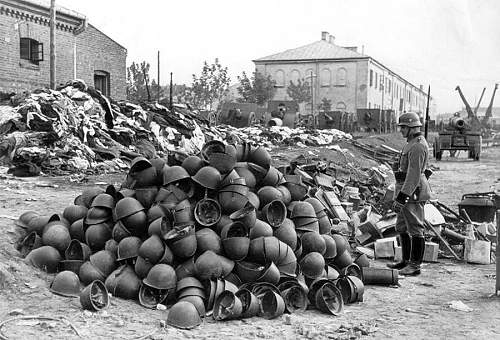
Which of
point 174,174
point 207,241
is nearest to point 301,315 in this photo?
point 207,241

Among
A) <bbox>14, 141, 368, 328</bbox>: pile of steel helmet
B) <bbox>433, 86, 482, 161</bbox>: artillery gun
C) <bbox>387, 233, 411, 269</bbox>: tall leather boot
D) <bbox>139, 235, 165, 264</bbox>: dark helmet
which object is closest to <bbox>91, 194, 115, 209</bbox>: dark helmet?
<bbox>14, 141, 368, 328</bbox>: pile of steel helmet

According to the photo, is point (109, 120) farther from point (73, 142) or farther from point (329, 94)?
point (329, 94)

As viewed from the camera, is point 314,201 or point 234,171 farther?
point 314,201

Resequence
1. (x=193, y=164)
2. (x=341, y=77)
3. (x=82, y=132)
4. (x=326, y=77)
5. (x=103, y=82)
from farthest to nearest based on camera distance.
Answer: (x=326, y=77)
(x=341, y=77)
(x=103, y=82)
(x=82, y=132)
(x=193, y=164)

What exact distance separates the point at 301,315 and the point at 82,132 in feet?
31.7

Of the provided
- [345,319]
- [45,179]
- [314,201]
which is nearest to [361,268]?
[314,201]

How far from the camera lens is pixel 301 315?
195 inches

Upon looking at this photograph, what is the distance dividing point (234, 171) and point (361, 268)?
1765 mm

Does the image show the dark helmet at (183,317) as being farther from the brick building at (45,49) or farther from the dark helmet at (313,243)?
the brick building at (45,49)

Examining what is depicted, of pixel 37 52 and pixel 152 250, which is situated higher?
pixel 37 52

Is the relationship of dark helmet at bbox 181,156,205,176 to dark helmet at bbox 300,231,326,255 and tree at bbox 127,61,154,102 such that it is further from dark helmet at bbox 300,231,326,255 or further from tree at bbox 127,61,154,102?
tree at bbox 127,61,154,102

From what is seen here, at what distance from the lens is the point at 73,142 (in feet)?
41.2

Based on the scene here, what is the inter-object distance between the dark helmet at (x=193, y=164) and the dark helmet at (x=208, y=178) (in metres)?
0.17

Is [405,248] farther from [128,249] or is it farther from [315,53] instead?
[315,53]
